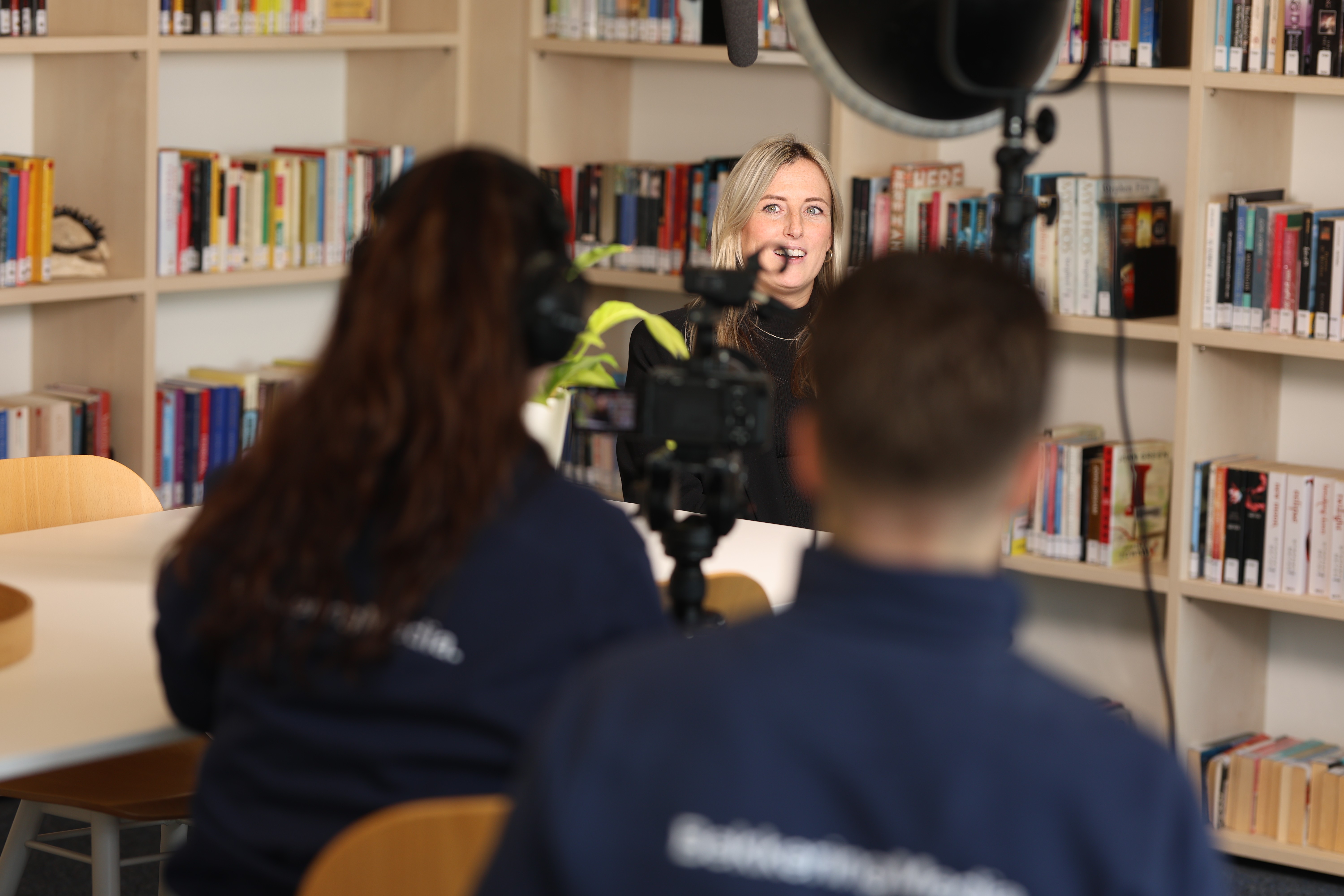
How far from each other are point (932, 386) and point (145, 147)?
103 inches

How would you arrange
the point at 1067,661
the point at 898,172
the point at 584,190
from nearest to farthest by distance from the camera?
1. the point at 898,172
2. the point at 1067,661
3. the point at 584,190

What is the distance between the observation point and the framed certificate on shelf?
3617 mm

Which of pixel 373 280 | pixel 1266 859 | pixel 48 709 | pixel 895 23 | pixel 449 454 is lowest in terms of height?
pixel 1266 859

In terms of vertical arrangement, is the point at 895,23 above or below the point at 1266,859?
above

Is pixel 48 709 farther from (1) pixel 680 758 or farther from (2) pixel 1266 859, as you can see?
(2) pixel 1266 859

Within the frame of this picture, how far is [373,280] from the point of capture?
1137 millimetres

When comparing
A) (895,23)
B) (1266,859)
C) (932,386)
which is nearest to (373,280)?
(932,386)

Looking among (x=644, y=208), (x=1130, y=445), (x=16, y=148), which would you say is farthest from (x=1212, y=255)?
(x=16, y=148)

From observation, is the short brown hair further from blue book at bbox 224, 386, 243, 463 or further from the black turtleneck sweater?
blue book at bbox 224, 386, 243, 463

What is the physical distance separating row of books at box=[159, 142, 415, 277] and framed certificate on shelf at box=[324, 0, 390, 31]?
0.26 metres

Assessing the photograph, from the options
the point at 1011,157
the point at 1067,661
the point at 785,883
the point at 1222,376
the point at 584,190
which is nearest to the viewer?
the point at 785,883

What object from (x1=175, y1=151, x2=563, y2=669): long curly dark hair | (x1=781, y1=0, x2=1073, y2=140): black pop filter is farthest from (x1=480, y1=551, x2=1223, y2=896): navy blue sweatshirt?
(x1=781, y1=0, x2=1073, y2=140): black pop filter

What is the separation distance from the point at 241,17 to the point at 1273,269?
2.05m

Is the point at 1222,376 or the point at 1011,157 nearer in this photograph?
the point at 1011,157
